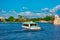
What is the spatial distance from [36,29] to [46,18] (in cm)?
11095

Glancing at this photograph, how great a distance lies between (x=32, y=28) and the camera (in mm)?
46562

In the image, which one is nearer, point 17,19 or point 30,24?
point 30,24

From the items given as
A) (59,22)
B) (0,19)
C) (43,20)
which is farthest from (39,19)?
(59,22)

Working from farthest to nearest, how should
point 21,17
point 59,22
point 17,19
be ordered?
point 17,19
point 21,17
point 59,22

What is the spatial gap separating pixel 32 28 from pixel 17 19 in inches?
4319

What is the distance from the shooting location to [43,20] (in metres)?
162

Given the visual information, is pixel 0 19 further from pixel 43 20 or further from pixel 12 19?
pixel 43 20

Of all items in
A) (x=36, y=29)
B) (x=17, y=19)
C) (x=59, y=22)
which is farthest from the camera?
(x=17, y=19)

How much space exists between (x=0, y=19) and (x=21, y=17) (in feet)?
54.1

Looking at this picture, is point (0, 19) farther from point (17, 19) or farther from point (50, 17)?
point (50, 17)

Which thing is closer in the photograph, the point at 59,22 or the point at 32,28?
the point at 32,28

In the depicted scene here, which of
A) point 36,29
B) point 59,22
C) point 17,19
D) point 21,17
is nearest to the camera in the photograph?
point 36,29

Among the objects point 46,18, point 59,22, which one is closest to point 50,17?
point 46,18

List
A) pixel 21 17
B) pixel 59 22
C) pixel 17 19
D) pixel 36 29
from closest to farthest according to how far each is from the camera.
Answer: pixel 36 29 < pixel 59 22 < pixel 21 17 < pixel 17 19
